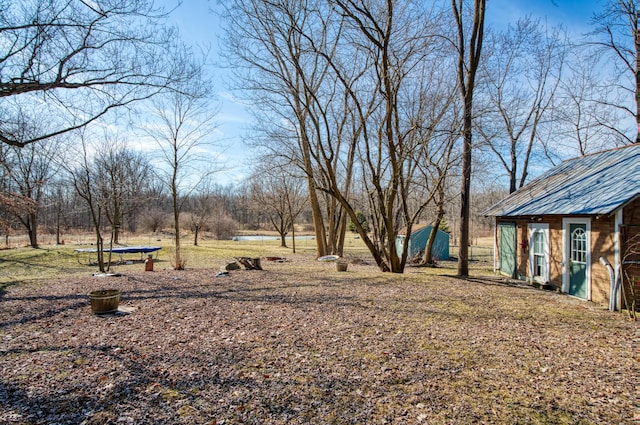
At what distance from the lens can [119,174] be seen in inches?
704

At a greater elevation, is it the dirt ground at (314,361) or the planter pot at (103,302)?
the planter pot at (103,302)

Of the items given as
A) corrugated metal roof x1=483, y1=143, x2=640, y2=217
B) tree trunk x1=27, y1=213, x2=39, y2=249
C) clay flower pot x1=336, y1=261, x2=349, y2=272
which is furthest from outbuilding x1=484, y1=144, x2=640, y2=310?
tree trunk x1=27, y1=213, x2=39, y2=249

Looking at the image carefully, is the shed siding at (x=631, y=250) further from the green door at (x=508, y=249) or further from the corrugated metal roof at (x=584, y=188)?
the green door at (x=508, y=249)

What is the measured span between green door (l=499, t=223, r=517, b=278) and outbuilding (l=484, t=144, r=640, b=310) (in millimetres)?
37

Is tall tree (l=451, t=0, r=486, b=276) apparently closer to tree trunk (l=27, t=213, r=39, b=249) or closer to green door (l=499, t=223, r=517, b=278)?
green door (l=499, t=223, r=517, b=278)

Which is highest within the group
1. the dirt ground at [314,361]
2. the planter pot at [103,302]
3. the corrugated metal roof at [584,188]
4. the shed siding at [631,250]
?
the corrugated metal roof at [584,188]

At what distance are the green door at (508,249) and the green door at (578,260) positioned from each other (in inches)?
137

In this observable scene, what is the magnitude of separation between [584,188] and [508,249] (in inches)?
176

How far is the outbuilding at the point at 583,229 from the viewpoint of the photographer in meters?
7.52

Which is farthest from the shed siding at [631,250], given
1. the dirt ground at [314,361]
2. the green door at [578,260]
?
the green door at [578,260]

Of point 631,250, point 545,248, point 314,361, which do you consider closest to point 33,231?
point 314,361

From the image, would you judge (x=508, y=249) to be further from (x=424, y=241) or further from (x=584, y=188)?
(x=424, y=241)

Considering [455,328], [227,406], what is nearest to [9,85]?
[227,406]

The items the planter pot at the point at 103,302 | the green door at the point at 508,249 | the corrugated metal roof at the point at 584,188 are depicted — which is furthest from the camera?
the green door at the point at 508,249
